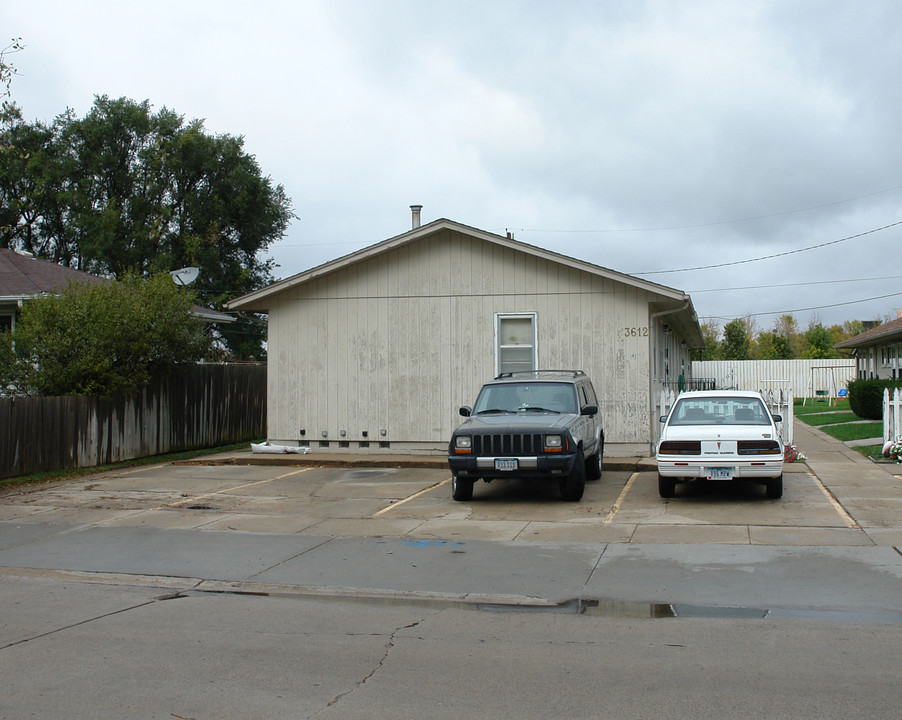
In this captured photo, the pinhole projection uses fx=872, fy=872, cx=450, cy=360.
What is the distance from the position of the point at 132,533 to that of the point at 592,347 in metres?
10.1

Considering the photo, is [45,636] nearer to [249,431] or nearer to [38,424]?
[38,424]

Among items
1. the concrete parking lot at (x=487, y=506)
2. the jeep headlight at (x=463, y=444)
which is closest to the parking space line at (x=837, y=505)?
the concrete parking lot at (x=487, y=506)

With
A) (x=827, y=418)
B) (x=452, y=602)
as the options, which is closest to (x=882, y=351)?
(x=827, y=418)

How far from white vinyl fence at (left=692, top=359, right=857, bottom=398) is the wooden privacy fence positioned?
27.7m

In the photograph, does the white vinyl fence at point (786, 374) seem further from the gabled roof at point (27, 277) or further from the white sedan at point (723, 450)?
the white sedan at point (723, 450)

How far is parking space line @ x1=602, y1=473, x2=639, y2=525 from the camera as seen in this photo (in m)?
11.5

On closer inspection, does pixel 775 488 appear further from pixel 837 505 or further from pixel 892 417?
pixel 892 417

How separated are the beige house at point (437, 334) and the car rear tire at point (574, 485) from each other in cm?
502

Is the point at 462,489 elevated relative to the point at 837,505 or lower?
elevated

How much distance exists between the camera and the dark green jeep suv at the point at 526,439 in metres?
12.4

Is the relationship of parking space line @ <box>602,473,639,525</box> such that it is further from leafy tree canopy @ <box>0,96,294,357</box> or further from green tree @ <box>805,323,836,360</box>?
green tree @ <box>805,323,836,360</box>

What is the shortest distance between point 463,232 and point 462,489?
696 centimetres

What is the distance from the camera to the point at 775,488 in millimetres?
12391

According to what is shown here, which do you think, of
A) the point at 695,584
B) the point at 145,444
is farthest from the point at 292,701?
the point at 145,444
